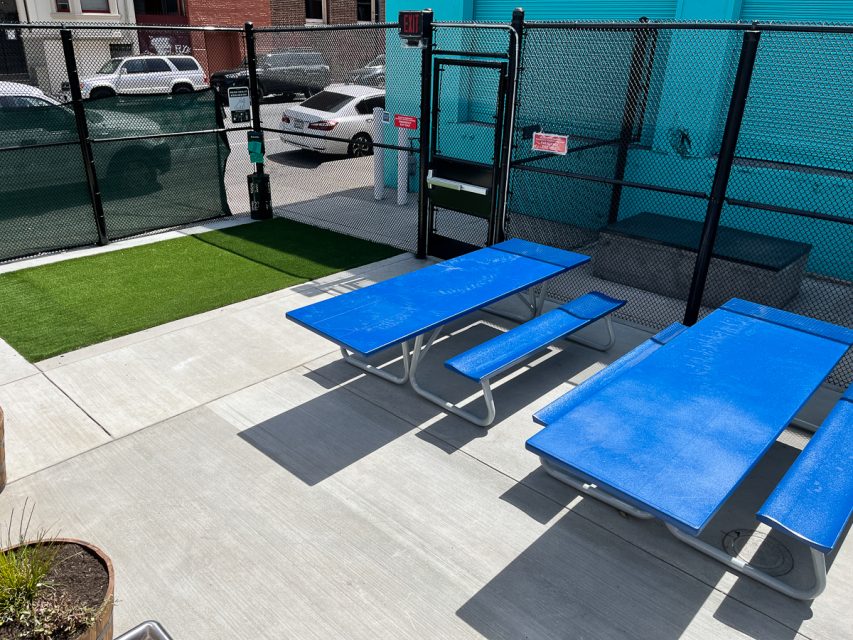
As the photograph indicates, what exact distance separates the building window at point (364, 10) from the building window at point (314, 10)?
217 centimetres

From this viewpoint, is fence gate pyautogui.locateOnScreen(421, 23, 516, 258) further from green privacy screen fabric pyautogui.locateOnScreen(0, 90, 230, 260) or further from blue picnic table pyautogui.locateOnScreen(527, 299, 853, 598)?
green privacy screen fabric pyautogui.locateOnScreen(0, 90, 230, 260)

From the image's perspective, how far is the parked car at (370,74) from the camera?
15195 mm

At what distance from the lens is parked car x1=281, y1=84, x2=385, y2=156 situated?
13250mm

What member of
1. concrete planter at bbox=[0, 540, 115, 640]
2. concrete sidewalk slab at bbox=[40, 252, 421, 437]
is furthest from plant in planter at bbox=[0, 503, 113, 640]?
concrete sidewalk slab at bbox=[40, 252, 421, 437]

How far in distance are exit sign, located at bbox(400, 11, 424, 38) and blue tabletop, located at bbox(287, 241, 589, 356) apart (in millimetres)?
2492

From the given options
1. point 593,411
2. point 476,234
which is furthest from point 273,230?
point 593,411

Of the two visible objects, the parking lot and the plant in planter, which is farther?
the parking lot

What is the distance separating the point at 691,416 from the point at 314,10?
38953mm

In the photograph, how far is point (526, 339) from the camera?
5.00 m

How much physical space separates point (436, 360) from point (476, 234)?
413 cm

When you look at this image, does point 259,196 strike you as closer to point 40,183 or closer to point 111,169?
point 111,169

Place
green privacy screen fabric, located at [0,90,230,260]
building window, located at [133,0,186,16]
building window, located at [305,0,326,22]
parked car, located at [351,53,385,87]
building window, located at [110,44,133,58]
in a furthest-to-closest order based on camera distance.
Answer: building window, located at [305,0,326,22]
building window, located at [133,0,186,16]
building window, located at [110,44,133,58]
parked car, located at [351,53,385,87]
green privacy screen fabric, located at [0,90,230,260]

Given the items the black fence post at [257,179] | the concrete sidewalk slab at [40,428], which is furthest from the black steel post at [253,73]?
the concrete sidewalk slab at [40,428]

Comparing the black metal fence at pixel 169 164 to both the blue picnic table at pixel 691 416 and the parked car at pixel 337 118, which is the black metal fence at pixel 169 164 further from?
the blue picnic table at pixel 691 416
